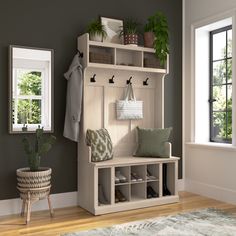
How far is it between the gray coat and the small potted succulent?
241mm

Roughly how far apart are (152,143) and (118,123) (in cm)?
49

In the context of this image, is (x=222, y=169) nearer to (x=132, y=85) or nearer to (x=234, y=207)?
(x=234, y=207)

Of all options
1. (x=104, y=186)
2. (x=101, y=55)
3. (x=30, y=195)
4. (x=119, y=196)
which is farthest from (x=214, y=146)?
(x=30, y=195)

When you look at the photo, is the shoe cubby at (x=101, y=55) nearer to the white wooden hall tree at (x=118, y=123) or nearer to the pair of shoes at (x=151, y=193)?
the white wooden hall tree at (x=118, y=123)

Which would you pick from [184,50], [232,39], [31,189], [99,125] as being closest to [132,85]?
[99,125]

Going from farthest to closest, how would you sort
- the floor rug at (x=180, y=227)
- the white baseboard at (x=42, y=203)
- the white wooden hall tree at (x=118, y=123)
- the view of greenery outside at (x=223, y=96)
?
1. the view of greenery outside at (x=223, y=96)
2. the white wooden hall tree at (x=118, y=123)
3. the white baseboard at (x=42, y=203)
4. the floor rug at (x=180, y=227)

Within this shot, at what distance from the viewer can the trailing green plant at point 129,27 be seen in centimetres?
405

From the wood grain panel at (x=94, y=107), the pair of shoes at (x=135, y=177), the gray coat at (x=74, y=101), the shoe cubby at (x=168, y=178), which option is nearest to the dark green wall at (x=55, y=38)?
the gray coat at (x=74, y=101)

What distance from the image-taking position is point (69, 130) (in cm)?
373

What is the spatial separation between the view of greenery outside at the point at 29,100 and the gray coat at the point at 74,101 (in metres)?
0.32

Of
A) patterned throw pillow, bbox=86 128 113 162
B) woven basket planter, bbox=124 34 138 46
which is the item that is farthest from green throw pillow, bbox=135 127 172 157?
woven basket planter, bbox=124 34 138 46

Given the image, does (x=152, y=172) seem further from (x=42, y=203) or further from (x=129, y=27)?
(x=129, y=27)

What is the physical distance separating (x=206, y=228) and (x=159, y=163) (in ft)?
3.54

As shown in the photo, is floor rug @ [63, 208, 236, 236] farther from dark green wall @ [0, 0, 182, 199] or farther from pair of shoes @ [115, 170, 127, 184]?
dark green wall @ [0, 0, 182, 199]
